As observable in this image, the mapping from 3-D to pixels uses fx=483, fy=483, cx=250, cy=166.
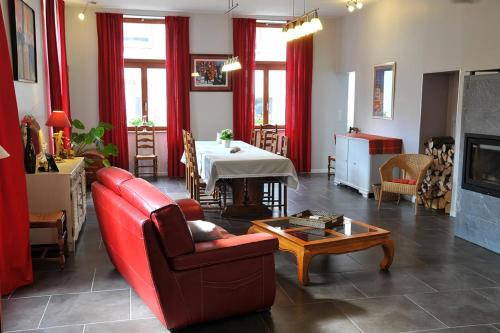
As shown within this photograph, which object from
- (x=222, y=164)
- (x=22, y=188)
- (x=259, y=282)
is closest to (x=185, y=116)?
(x=222, y=164)

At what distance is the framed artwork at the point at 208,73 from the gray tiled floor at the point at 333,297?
15.1ft

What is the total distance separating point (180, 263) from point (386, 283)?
179 cm

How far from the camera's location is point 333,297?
346 cm

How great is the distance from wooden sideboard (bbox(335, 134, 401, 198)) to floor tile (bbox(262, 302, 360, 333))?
406 centimetres

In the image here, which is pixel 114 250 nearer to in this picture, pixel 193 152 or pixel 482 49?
pixel 193 152

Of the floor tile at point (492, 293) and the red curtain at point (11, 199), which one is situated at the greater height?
the red curtain at point (11, 199)

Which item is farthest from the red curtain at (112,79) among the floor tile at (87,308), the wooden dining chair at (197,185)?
the floor tile at (87,308)

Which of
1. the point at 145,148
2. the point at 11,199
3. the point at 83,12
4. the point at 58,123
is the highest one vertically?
the point at 83,12

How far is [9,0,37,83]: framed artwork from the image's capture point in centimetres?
442

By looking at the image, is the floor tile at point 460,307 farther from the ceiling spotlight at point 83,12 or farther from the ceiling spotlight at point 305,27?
the ceiling spotlight at point 83,12

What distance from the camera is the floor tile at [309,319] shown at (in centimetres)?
297

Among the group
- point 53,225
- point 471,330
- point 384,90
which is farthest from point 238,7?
point 471,330

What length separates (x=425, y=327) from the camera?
300cm

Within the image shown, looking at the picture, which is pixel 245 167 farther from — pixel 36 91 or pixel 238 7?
pixel 238 7
